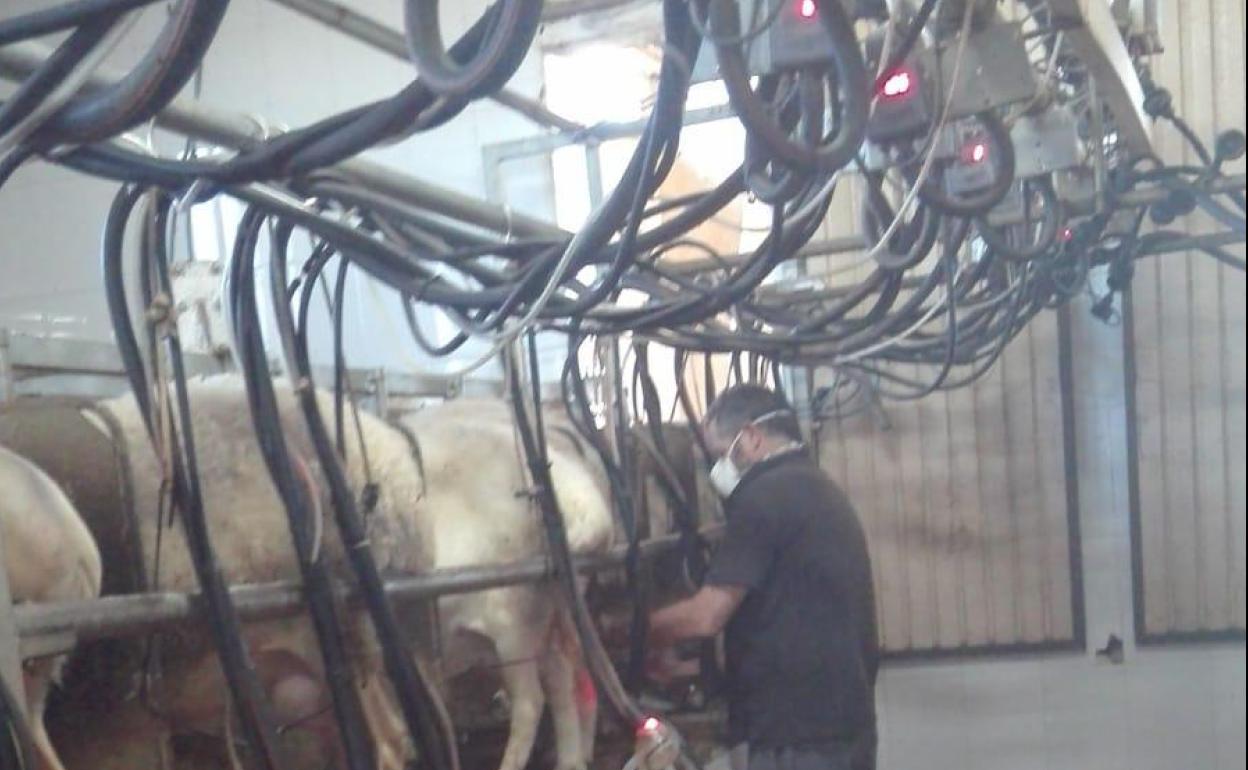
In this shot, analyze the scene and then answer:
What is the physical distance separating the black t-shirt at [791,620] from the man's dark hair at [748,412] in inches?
5.5

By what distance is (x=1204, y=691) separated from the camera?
10.1ft

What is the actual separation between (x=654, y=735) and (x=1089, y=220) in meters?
1.24

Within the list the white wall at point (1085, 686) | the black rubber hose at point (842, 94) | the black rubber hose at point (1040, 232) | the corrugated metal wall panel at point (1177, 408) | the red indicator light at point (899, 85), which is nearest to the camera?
the black rubber hose at point (842, 94)

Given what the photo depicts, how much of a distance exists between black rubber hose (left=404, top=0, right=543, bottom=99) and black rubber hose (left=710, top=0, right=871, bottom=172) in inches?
10.2

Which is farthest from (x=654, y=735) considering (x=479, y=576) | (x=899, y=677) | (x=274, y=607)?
(x=899, y=677)

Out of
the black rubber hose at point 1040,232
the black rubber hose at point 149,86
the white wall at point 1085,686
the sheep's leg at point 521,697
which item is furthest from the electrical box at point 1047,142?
the white wall at point 1085,686

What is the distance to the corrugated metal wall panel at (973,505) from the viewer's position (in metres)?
3.76

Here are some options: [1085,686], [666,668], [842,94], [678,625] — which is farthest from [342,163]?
[1085,686]

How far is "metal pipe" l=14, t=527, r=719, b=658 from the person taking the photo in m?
0.99

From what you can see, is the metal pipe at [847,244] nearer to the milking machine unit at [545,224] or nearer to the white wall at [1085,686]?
the milking machine unit at [545,224]

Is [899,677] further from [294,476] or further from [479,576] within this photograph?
[294,476]

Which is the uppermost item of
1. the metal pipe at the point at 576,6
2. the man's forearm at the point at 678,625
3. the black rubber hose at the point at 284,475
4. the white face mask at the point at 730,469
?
the metal pipe at the point at 576,6

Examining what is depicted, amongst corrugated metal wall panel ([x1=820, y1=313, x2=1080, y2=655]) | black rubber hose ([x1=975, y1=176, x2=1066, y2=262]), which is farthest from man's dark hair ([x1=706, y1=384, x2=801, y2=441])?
corrugated metal wall panel ([x1=820, y1=313, x2=1080, y2=655])

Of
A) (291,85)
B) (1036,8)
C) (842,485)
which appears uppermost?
(291,85)
